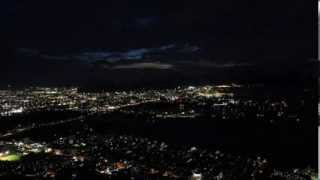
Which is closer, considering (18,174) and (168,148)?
(18,174)

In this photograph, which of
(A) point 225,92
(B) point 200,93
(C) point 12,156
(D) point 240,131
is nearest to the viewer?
(C) point 12,156

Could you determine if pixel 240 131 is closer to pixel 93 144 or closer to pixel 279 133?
pixel 279 133

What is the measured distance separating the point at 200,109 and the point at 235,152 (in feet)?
85.6

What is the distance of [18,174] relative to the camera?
144 ft

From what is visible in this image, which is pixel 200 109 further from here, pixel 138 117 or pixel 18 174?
pixel 18 174

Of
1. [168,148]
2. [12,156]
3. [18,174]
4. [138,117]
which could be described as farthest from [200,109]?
[18,174]

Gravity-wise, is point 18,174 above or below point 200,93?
below

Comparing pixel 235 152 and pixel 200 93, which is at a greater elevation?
pixel 200 93

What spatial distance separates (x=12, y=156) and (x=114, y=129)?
20.8 meters

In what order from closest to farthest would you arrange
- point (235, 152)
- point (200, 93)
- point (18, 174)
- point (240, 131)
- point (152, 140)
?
point (18, 174), point (235, 152), point (152, 140), point (240, 131), point (200, 93)

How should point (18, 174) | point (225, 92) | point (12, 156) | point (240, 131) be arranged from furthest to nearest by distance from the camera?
1. point (225, 92)
2. point (240, 131)
3. point (12, 156)
4. point (18, 174)

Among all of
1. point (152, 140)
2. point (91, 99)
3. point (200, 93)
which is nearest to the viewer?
point (152, 140)

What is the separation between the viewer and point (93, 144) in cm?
6112

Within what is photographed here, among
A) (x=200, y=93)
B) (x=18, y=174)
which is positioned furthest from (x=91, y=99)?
(x=18, y=174)
